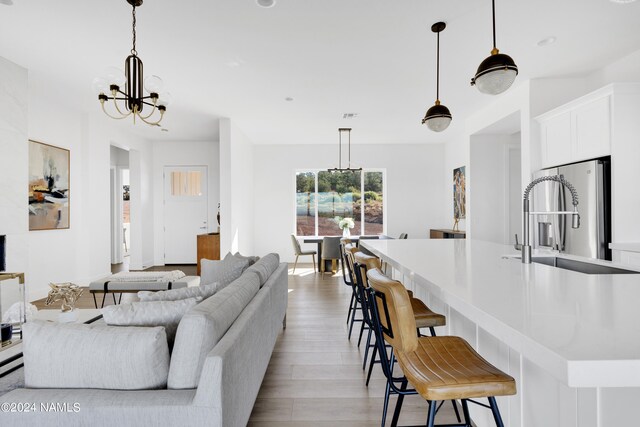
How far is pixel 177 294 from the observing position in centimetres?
210

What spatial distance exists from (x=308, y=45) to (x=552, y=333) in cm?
344

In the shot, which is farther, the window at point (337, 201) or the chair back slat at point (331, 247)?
the window at point (337, 201)

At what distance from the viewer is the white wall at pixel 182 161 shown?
8148mm

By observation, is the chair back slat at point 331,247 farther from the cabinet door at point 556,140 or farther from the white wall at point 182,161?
the cabinet door at point 556,140

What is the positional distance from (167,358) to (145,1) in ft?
9.01

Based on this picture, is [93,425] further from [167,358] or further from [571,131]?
[571,131]

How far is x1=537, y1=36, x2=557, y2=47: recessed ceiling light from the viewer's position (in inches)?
136

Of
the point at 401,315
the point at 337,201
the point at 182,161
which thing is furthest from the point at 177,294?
the point at 337,201

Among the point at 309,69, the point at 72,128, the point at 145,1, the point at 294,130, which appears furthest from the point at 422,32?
the point at 72,128

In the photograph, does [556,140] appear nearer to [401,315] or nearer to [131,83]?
[401,315]

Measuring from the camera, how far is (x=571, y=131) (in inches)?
156

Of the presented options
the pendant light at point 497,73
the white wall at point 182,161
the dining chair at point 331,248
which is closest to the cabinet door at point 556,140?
the pendant light at point 497,73

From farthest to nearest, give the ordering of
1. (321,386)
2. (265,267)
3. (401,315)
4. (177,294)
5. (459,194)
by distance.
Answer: (459,194)
(265,267)
(321,386)
(177,294)
(401,315)

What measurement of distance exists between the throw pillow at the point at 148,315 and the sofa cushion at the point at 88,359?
0.63ft
